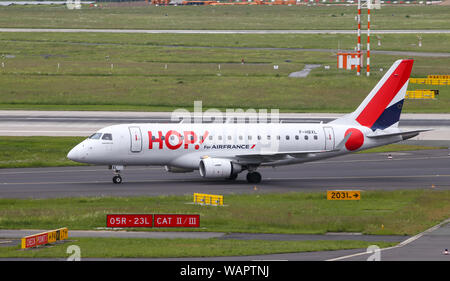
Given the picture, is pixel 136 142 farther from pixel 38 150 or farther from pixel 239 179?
pixel 38 150

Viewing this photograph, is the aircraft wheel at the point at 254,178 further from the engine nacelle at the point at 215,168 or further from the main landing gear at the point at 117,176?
the main landing gear at the point at 117,176

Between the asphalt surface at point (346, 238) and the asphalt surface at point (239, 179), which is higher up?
the asphalt surface at point (239, 179)

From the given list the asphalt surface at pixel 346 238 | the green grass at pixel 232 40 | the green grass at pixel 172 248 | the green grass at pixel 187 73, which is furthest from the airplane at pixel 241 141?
the green grass at pixel 232 40

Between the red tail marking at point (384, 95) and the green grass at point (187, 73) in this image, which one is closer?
the red tail marking at point (384, 95)

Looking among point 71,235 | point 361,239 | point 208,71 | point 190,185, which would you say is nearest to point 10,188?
point 190,185

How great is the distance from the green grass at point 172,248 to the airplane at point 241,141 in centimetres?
1846

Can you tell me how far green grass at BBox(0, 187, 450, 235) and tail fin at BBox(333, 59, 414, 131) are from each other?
29.3ft

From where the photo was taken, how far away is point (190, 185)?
5669 centimetres

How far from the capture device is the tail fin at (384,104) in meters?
60.8

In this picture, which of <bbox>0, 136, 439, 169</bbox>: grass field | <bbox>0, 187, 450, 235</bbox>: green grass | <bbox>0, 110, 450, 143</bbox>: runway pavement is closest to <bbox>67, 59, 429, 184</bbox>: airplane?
<bbox>0, 187, 450, 235</bbox>: green grass

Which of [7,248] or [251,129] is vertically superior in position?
[251,129]

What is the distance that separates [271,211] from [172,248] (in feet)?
35.1

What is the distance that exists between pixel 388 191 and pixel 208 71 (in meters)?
75.2

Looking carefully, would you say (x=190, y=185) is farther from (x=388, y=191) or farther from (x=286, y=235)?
(x=286, y=235)
